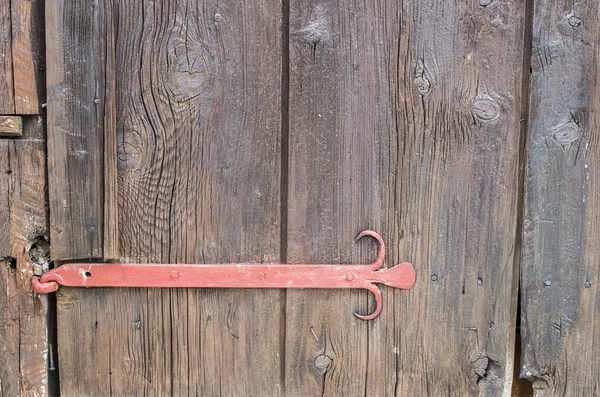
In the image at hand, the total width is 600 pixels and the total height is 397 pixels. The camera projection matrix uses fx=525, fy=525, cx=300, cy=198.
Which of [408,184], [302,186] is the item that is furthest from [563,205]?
[302,186]

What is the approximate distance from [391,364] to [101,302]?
26.1 inches

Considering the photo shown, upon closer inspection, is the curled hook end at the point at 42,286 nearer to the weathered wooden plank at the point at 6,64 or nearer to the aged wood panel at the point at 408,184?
the weathered wooden plank at the point at 6,64

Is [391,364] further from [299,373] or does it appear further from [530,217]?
[530,217]

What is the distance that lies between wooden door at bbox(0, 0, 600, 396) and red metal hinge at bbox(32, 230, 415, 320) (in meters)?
0.03

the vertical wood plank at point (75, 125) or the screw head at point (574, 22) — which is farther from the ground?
the screw head at point (574, 22)

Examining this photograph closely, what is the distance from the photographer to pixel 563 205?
1.14 m

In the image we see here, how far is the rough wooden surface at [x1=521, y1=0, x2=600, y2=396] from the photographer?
3.67 ft

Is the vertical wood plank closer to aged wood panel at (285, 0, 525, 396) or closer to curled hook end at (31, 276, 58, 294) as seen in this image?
curled hook end at (31, 276, 58, 294)

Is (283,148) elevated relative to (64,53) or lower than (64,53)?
lower

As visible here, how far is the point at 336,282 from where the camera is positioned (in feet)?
3.78

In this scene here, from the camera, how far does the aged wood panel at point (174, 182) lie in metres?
1.11

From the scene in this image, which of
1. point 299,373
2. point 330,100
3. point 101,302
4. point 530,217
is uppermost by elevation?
point 330,100

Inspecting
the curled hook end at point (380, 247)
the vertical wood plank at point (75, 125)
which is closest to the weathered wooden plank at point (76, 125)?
the vertical wood plank at point (75, 125)

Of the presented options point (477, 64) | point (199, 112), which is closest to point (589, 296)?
point (477, 64)
